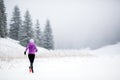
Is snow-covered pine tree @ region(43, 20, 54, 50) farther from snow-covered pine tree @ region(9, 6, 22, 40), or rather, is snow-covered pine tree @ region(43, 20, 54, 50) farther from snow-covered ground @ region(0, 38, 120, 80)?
snow-covered ground @ region(0, 38, 120, 80)

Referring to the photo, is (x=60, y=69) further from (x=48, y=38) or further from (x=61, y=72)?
(x=48, y=38)

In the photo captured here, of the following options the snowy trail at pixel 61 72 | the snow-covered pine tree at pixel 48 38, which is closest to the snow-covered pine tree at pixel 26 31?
the snow-covered pine tree at pixel 48 38

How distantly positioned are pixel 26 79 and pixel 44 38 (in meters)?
47.7

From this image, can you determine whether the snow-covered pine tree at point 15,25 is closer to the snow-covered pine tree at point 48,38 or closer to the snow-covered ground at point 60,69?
the snow-covered pine tree at point 48,38

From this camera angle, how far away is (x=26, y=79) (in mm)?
8312

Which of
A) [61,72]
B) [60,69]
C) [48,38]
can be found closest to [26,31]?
[48,38]

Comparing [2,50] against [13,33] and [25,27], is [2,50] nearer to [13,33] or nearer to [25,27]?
[25,27]

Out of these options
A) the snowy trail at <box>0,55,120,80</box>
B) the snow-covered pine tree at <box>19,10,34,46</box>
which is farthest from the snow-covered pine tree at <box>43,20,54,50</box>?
the snowy trail at <box>0,55,120,80</box>

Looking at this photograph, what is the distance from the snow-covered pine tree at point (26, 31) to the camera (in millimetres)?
46562

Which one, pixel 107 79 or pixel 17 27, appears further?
pixel 17 27

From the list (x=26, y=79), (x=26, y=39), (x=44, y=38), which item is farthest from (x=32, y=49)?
(x=44, y=38)

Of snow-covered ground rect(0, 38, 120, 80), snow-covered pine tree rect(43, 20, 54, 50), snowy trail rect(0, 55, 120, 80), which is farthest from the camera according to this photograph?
snow-covered pine tree rect(43, 20, 54, 50)

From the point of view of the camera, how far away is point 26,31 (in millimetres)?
48469

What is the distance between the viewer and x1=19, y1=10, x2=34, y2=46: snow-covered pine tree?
153ft
